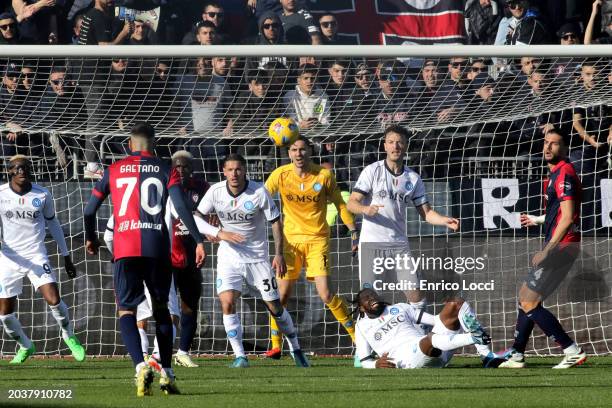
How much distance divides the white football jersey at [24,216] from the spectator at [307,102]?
11.6ft

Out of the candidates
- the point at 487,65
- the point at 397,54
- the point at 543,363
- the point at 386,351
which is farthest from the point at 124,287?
the point at 487,65

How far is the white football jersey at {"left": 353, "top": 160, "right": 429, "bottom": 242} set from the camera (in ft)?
38.0

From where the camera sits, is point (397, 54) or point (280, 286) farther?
point (280, 286)

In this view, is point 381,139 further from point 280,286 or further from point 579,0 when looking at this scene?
point 579,0

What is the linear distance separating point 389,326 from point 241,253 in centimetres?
177

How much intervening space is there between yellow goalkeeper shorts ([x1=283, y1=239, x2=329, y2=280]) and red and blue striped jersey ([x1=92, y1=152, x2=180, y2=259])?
3881 millimetres

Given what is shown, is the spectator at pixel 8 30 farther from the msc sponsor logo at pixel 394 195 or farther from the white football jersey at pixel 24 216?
the msc sponsor logo at pixel 394 195

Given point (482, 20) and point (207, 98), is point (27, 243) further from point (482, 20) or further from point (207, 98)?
point (482, 20)

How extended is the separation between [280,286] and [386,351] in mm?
1897

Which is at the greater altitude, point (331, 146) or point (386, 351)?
point (331, 146)

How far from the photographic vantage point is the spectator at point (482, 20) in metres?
17.4

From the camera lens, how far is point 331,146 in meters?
14.4

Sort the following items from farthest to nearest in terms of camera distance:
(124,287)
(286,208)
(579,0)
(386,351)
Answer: (579,0) < (286,208) < (386,351) < (124,287)

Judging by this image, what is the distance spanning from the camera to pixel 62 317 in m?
11.7
